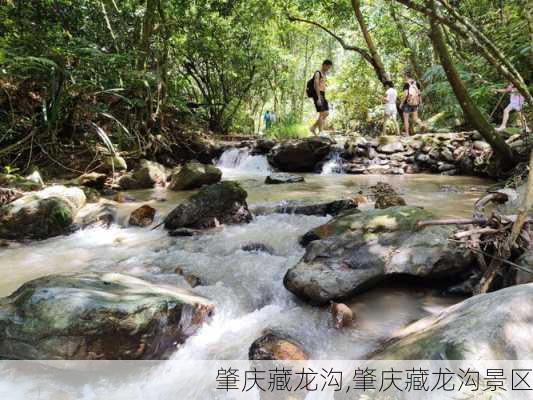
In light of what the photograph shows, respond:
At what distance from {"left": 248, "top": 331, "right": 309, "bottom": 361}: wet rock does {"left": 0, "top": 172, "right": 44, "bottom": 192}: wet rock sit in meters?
5.29

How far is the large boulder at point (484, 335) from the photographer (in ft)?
5.93

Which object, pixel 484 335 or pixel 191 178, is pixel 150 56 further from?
pixel 484 335

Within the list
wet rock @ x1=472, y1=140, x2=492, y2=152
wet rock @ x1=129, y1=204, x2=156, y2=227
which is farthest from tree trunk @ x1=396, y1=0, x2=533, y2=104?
wet rock @ x1=472, y1=140, x2=492, y2=152

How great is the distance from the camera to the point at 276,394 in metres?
2.38

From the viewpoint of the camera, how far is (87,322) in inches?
101

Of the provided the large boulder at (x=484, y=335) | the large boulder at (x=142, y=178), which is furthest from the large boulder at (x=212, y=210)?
the large boulder at (x=484, y=335)

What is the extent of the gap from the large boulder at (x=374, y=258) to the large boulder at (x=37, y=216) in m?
3.76

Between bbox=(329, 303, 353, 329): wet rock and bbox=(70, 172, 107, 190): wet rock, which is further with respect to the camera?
bbox=(70, 172, 107, 190): wet rock

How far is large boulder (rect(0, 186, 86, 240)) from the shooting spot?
209 inches

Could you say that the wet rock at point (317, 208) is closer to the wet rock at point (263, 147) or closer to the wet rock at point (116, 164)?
the wet rock at point (116, 164)

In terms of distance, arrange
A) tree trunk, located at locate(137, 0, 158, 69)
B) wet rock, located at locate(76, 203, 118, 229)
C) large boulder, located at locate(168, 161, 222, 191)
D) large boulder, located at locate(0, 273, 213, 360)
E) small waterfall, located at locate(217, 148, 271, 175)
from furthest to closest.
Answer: small waterfall, located at locate(217, 148, 271, 175) → tree trunk, located at locate(137, 0, 158, 69) → large boulder, located at locate(168, 161, 222, 191) → wet rock, located at locate(76, 203, 118, 229) → large boulder, located at locate(0, 273, 213, 360)

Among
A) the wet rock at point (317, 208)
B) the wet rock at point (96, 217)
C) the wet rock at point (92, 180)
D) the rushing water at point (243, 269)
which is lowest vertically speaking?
the rushing water at point (243, 269)

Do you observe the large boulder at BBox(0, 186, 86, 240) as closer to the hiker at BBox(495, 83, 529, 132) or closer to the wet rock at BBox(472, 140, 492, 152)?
the hiker at BBox(495, 83, 529, 132)

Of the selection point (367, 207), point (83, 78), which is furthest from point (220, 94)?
point (367, 207)
